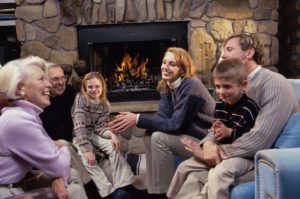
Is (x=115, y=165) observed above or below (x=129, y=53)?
below

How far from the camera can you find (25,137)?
156cm

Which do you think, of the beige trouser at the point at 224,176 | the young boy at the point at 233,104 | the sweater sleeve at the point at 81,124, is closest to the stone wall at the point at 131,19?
the sweater sleeve at the point at 81,124

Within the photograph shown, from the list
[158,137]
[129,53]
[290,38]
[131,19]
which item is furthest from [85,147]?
[290,38]

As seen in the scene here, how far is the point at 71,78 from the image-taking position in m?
4.05

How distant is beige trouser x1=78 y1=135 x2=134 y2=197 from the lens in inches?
105

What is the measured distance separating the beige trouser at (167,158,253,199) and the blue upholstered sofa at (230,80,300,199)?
0.17 ft

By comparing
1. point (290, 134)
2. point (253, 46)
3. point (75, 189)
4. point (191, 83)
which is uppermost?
point (253, 46)

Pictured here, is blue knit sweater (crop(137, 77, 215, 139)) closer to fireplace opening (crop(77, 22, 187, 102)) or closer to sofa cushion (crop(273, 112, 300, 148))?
sofa cushion (crop(273, 112, 300, 148))

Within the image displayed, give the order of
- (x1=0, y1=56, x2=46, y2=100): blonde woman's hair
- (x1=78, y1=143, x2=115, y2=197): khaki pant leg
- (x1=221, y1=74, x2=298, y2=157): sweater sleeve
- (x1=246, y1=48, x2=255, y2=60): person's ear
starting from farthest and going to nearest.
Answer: (x1=78, y1=143, x2=115, y2=197): khaki pant leg
(x1=246, y1=48, x2=255, y2=60): person's ear
(x1=221, y1=74, x2=298, y2=157): sweater sleeve
(x1=0, y1=56, x2=46, y2=100): blonde woman's hair

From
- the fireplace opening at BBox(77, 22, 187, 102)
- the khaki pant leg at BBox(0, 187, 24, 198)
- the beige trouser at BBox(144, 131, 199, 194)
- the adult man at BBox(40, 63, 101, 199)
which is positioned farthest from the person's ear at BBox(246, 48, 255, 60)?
the fireplace opening at BBox(77, 22, 187, 102)

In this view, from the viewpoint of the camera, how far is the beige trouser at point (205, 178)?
1768mm

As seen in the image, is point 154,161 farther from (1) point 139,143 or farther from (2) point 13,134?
(1) point 139,143

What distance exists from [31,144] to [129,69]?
2.84m

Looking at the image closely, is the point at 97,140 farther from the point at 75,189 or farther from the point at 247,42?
the point at 247,42
